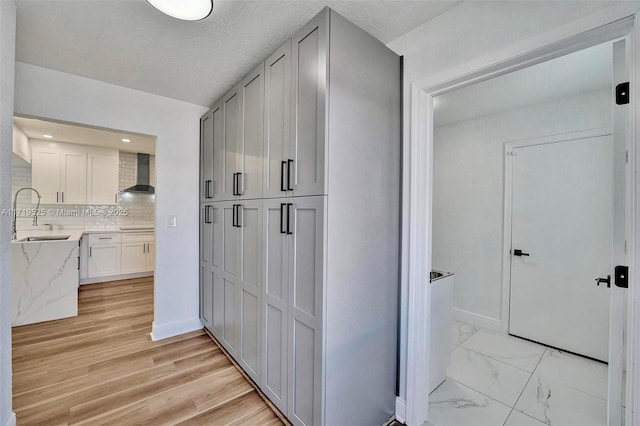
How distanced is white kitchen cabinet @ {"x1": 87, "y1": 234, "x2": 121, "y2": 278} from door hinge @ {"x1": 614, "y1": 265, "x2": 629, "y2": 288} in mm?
6250

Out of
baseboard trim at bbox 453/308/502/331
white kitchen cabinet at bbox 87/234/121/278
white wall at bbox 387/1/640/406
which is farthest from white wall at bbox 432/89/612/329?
white kitchen cabinet at bbox 87/234/121/278

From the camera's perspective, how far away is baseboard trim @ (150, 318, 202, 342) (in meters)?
2.70

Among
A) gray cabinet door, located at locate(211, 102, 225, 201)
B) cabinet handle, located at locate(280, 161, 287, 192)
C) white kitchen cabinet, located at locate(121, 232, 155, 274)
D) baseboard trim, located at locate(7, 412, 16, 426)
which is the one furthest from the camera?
white kitchen cabinet, located at locate(121, 232, 155, 274)

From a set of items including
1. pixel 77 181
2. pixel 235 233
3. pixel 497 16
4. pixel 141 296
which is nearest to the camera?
pixel 497 16

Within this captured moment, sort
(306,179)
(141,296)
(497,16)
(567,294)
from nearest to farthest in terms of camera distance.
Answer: (497,16) < (306,179) < (567,294) < (141,296)

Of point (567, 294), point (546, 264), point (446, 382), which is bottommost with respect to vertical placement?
point (446, 382)

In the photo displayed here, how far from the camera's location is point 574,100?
2.49 metres

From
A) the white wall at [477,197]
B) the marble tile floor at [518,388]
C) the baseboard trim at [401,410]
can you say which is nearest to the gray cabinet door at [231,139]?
the baseboard trim at [401,410]

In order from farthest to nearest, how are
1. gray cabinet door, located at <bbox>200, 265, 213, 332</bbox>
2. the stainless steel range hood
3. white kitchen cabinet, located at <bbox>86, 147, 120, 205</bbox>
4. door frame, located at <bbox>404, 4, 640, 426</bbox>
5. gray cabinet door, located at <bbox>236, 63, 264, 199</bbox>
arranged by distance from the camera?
the stainless steel range hood → white kitchen cabinet, located at <bbox>86, 147, 120, 205</bbox> → gray cabinet door, located at <bbox>200, 265, 213, 332</bbox> → gray cabinet door, located at <bbox>236, 63, 264, 199</bbox> → door frame, located at <bbox>404, 4, 640, 426</bbox>

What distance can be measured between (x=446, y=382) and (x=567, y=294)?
5.20ft

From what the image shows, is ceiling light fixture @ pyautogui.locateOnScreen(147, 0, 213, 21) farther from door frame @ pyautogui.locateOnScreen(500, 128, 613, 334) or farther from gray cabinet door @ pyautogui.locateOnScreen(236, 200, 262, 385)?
door frame @ pyautogui.locateOnScreen(500, 128, 613, 334)

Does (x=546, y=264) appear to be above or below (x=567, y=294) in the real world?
above

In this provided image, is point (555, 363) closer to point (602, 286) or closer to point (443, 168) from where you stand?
point (602, 286)

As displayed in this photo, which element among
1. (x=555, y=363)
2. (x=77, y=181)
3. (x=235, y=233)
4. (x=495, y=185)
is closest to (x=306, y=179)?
(x=235, y=233)
